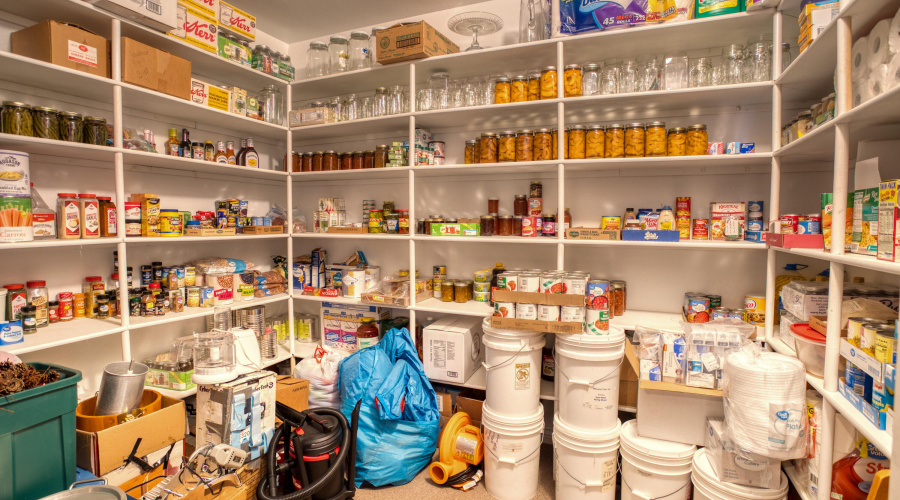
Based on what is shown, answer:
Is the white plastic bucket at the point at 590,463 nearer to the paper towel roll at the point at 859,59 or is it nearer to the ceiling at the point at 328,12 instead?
the paper towel roll at the point at 859,59

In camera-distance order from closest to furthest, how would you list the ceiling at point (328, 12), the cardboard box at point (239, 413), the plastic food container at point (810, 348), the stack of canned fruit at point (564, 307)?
the plastic food container at point (810, 348) < the cardboard box at point (239, 413) < the stack of canned fruit at point (564, 307) < the ceiling at point (328, 12)

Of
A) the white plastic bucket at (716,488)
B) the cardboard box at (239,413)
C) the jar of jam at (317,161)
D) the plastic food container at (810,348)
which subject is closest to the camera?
the plastic food container at (810,348)

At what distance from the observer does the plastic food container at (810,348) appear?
159 centimetres

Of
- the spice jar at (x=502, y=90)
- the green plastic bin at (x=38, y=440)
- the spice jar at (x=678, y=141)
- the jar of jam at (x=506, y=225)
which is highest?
the spice jar at (x=502, y=90)

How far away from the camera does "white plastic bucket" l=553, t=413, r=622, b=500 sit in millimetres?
2098

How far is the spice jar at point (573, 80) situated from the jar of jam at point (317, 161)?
70.9 inches

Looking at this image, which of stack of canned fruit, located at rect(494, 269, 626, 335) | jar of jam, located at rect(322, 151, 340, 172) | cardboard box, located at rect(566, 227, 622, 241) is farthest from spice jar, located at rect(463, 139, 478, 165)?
jar of jam, located at rect(322, 151, 340, 172)

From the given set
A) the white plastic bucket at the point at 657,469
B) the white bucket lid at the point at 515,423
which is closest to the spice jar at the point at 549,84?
the white bucket lid at the point at 515,423

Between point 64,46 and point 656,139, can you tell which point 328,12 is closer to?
point 64,46

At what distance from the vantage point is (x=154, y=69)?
235cm

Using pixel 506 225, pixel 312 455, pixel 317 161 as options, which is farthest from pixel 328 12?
pixel 312 455

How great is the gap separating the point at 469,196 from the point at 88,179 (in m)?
2.29

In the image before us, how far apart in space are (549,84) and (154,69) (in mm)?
2159

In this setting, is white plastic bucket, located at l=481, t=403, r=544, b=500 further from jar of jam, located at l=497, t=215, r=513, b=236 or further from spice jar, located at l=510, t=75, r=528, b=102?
spice jar, located at l=510, t=75, r=528, b=102
